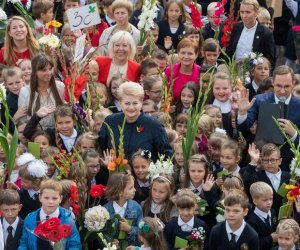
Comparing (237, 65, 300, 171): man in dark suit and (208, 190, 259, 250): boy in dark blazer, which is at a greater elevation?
(237, 65, 300, 171): man in dark suit

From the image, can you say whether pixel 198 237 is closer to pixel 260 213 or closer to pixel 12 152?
pixel 260 213

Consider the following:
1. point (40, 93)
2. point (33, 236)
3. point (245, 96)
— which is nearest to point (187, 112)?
point (245, 96)

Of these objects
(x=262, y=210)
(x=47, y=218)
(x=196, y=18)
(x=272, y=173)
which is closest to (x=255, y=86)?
(x=196, y=18)

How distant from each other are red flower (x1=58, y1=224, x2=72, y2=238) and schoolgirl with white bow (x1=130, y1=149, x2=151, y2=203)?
1200 millimetres

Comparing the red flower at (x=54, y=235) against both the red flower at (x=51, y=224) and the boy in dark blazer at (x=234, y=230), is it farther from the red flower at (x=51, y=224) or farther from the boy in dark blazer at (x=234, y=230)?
the boy in dark blazer at (x=234, y=230)

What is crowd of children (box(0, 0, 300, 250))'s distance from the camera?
10.4m

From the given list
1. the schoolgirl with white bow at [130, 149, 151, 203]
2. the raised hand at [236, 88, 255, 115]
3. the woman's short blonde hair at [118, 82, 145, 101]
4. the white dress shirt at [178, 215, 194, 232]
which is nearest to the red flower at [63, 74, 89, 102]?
the woman's short blonde hair at [118, 82, 145, 101]

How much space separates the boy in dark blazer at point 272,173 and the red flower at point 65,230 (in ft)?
6.12

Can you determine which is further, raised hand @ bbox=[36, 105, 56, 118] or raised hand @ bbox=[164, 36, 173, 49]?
raised hand @ bbox=[164, 36, 173, 49]

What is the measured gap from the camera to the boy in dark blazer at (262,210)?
10.7m

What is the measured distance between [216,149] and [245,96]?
0.65m

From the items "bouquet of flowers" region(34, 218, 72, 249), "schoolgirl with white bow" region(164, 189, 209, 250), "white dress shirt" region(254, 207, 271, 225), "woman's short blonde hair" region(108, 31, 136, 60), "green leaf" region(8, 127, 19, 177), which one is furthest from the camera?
"woman's short blonde hair" region(108, 31, 136, 60)

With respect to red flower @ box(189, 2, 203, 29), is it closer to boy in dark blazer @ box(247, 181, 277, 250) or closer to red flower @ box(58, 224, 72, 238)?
boy in dark blazer @ box(247, 181, 277, 250)

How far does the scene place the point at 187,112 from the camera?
12.1m
